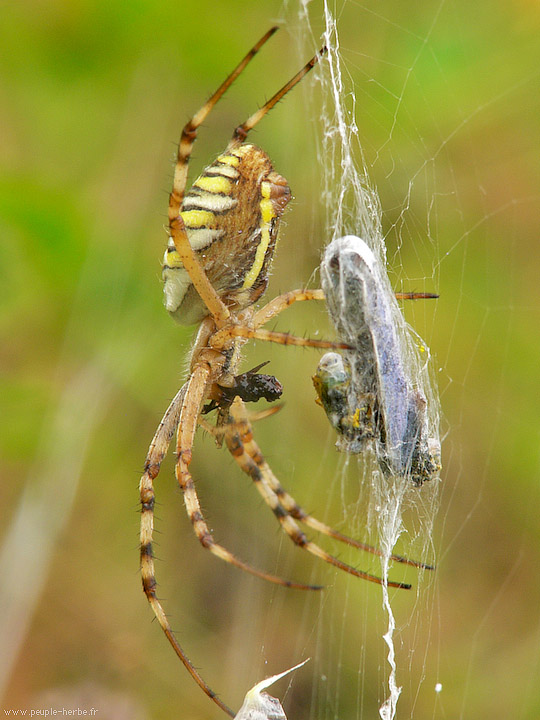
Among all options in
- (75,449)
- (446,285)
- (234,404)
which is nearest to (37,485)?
(75,449)

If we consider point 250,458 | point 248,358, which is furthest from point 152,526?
point 248,358

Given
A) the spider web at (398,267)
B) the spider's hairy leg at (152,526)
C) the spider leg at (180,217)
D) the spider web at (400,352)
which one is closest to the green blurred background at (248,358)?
the spider web at (398,267)

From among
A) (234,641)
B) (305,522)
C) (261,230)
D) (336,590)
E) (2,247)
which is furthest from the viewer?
(234,641)

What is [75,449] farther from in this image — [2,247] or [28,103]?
[28,103]

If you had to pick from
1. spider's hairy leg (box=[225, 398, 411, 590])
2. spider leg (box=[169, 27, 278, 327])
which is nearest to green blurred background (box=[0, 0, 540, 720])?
spider's hairy leg (box=[225, 398, 411, 590])

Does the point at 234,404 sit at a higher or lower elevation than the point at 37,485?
higher

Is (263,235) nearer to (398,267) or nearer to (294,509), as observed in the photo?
(398,267)

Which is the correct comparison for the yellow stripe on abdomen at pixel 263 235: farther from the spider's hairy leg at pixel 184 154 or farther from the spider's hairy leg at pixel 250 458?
the spider's hairy leg at pixel 250 458

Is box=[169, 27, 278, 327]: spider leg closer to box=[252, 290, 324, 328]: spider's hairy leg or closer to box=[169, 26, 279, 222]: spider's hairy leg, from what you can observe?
box=[169, 26, 279, 222]: spider's hairy leg
